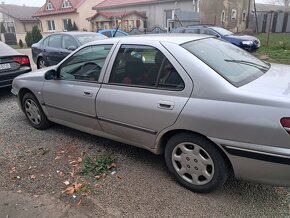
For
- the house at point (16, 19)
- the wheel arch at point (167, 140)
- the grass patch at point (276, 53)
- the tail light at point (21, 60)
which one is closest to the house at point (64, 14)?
the house at point (16, 19)

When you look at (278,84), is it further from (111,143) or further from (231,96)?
(111,143)

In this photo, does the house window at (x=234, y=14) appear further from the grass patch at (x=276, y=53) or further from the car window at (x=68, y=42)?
the car window at (x=68, y=42)

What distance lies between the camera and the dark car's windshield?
2646 millimetres

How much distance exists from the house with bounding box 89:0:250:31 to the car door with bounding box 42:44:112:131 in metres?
17.8

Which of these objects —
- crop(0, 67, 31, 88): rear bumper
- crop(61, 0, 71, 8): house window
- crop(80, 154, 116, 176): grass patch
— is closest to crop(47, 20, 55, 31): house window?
crop(61, 0, 71, 8): house window

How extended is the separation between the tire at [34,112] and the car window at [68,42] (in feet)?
12.6

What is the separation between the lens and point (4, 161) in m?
3.66

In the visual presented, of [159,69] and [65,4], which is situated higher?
[65,4]

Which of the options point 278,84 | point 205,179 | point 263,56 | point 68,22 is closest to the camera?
point 278,84

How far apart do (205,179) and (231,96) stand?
915mm

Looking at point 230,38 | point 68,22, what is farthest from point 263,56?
point 68,22

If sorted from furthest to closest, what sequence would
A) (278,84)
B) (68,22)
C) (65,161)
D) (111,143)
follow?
1. (68,22)
2. (111,143)
3. (65,161)
4. (278,84)

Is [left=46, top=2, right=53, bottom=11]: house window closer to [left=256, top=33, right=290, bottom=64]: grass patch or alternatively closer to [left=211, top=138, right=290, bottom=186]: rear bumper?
[left=256, top=33, right=290, bottom=64]: grass patch

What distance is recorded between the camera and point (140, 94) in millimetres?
2953
